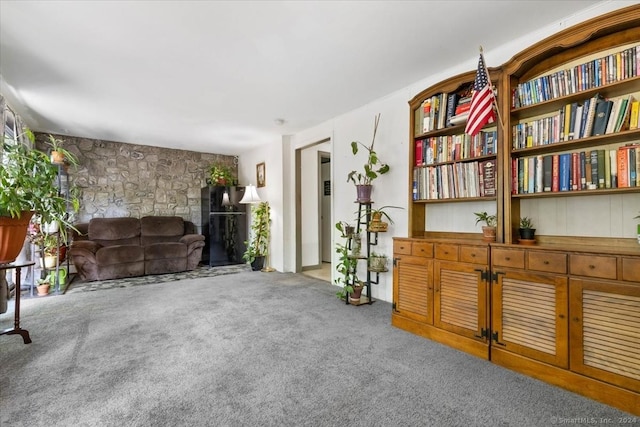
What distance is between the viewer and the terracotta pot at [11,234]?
210 centimetres

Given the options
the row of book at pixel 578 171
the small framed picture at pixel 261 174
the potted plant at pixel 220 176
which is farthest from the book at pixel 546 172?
the potted plant at pixel 220 176

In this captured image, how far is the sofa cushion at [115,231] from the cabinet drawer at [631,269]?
6229mm

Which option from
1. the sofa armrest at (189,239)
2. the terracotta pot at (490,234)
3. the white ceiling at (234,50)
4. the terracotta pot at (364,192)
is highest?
the white ceiling at (234,50)

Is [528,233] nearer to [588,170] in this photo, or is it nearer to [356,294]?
[588,170]

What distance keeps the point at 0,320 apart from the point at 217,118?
3216 mm

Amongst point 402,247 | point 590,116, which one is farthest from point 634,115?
point 402,247

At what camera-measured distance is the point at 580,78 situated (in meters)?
1.92

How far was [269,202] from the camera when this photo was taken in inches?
224

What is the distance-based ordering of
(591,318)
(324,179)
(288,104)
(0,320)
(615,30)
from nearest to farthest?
(591,318)
(615,30)
(0,320)
(288,104)
(324,179)

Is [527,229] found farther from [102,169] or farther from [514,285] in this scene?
[102,169]

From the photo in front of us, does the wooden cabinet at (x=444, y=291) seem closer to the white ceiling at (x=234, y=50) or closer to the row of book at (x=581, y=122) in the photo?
the row of book at (x=581, y=122)

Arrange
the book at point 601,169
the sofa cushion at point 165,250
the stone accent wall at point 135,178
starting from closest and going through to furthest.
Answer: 1. the book at point 601,169
2. the sofa cushion at point 165,250
3. the stone accent wall at point 135,178

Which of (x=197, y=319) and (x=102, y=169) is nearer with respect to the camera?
(x=197, y=319)

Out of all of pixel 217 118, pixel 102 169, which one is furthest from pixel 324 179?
pixel 102 169
